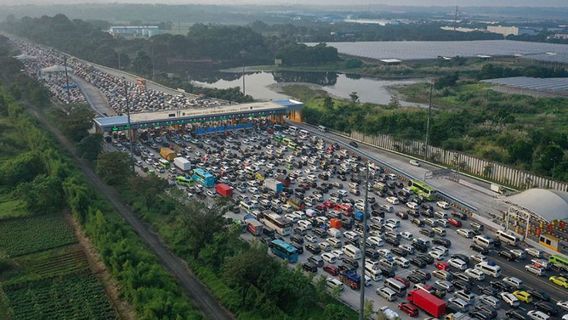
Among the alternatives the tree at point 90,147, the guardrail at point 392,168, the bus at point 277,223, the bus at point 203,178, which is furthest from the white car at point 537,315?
the tree at point 90,147

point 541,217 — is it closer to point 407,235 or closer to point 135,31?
point 407,235

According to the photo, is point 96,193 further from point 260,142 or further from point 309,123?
point 309,123

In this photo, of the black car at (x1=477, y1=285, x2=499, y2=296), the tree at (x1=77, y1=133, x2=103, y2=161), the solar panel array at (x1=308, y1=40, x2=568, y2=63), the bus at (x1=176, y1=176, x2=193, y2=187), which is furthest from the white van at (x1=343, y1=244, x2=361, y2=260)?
the solar panel array at (x1=308, y1=40, x2=568, y2=63)

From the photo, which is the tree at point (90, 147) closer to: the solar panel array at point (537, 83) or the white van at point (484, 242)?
the white van at point (484, 242)

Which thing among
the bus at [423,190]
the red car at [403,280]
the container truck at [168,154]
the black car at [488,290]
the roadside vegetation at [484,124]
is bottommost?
the black car at [488,290]

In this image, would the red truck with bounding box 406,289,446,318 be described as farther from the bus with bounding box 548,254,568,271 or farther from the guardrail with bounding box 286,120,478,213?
the guardrail with bounding box 286,120,478,213

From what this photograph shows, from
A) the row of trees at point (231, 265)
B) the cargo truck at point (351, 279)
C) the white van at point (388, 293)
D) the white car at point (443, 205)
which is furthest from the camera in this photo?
the white car at point (443, 205)

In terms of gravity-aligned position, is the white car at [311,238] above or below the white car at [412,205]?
below

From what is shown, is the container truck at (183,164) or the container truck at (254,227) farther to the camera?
the container truck at (183,164)
